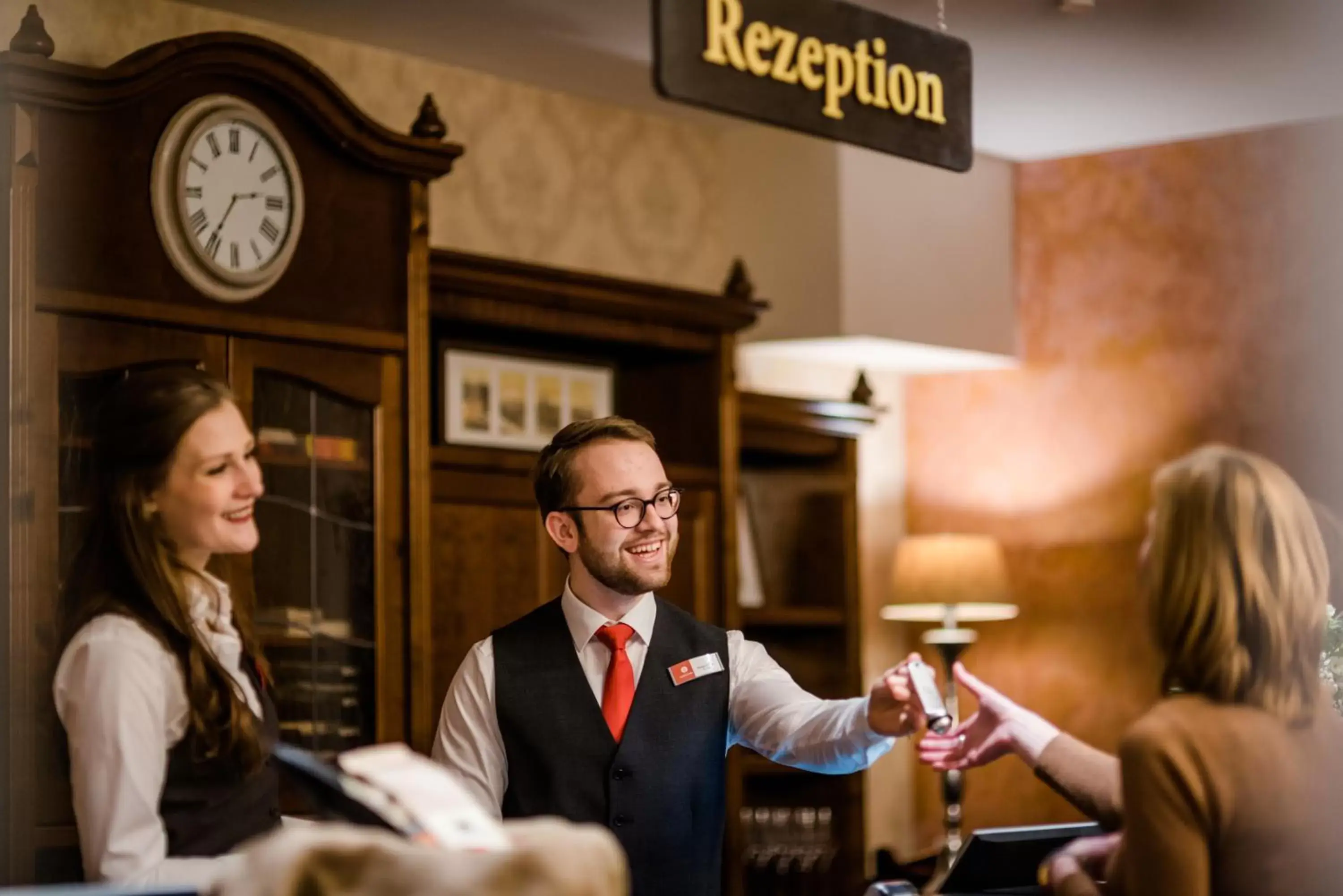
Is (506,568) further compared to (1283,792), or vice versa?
(506,568)

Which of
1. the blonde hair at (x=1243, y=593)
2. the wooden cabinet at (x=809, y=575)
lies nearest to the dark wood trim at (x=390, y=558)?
the wooden cabinet at (x=809, y=575)

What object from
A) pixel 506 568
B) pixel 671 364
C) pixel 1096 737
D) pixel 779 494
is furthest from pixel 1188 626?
pixel 1096 737

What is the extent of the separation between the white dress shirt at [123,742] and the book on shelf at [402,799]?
41cm

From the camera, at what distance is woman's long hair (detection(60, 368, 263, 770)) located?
2.50m

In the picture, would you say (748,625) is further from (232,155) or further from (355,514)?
(232,155)

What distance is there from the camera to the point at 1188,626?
2.15 meters

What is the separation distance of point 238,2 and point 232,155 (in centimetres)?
99

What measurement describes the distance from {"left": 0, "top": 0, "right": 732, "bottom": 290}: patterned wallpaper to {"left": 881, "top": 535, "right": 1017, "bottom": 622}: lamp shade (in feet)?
3.81

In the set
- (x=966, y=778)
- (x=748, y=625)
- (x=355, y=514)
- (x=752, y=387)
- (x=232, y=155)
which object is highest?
(x=232, y=155)

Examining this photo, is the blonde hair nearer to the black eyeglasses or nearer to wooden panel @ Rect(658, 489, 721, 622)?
the black eyeglasses

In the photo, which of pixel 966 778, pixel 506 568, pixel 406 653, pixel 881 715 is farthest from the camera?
pixel 966 778

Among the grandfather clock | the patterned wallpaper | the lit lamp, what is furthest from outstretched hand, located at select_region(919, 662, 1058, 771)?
the lit lamp

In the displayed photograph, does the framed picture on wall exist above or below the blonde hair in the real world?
above

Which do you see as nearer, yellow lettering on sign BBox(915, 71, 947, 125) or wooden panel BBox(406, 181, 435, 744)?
yellow lettering on sign BBox(915, 71, 947, 125)
